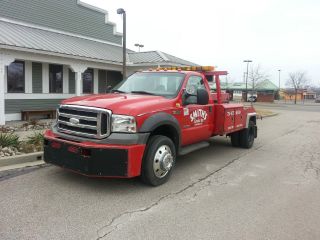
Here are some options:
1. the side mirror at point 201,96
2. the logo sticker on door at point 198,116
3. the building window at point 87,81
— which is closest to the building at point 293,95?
the building window at point 87,81

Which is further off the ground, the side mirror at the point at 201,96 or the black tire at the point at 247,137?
the side mirror at the point at 201,96

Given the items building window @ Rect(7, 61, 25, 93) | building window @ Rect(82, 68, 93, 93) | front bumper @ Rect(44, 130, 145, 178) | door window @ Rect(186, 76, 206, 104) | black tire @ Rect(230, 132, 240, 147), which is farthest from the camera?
building window @ Rect(82, 68, 93, 93)

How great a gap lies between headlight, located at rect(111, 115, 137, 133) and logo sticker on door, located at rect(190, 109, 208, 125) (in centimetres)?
181

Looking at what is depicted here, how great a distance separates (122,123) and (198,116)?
224cm

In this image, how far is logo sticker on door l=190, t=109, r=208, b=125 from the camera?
6.67 meters

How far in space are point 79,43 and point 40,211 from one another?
14.4 m

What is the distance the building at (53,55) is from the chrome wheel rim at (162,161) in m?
8.78

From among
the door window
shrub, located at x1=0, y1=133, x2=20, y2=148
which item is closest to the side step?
the door window

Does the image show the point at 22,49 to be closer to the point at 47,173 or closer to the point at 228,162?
the point at 47,173

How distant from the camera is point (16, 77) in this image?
1470cm

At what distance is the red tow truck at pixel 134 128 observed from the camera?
502 centimetres

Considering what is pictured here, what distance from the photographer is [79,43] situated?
17578mm

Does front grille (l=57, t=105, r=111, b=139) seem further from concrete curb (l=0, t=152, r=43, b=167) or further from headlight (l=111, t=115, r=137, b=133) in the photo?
concrete curb (l=0, t=152, r=43, b=167)

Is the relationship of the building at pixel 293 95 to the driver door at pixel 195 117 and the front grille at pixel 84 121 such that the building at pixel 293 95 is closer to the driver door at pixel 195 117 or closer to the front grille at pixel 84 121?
the driver door at pixel 195 117
